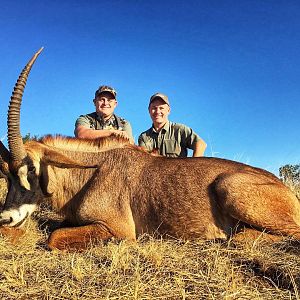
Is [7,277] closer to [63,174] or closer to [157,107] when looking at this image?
[63,174]

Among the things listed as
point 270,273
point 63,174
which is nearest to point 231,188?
point 270,273

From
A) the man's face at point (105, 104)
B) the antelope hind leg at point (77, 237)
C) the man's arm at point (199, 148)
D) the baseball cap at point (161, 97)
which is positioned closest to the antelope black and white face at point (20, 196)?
the antelope hind leg at point (77, 237)

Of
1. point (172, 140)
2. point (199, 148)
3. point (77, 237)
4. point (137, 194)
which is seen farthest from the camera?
point (172, 140)

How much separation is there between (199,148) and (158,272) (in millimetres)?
5378

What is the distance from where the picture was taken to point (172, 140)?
9203 millimetres

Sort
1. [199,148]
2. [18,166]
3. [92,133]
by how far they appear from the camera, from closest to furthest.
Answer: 1. [18,166]
2. [92,133]
3. [199,148]

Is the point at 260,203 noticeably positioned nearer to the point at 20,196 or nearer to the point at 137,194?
the point at 137,194

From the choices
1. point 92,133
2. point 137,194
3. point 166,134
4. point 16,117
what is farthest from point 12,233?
point 166,134

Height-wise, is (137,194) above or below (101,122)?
below

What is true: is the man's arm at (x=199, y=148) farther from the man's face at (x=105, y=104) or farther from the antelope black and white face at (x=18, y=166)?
the antelope black and white face at (x=18, y=166)

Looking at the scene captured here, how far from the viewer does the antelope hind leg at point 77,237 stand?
4969mm

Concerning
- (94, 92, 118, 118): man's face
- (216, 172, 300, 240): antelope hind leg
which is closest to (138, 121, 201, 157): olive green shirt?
(94, 92, 118, 118): man's face

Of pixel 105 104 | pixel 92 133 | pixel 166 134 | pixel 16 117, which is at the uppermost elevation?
pixel 105 104

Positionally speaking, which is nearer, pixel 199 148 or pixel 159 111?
pixel 199 148
